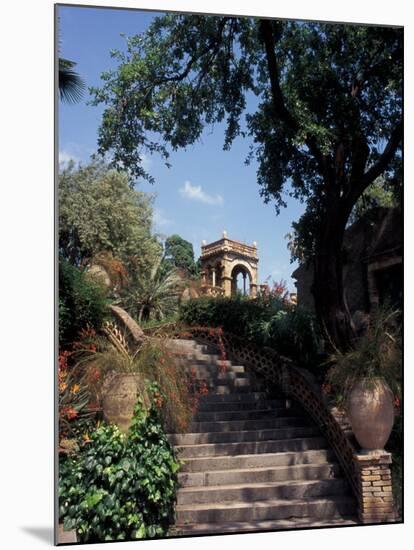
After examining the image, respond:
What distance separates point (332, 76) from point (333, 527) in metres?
4.25

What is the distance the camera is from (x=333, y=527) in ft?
21.3

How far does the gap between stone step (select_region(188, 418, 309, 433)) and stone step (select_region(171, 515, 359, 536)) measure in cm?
101

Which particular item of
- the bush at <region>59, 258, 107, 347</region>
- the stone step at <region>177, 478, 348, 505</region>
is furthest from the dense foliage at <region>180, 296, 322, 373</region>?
the stone step at <region>177, 478, 348, 505</region>

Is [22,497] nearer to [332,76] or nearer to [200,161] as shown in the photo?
[200,161]

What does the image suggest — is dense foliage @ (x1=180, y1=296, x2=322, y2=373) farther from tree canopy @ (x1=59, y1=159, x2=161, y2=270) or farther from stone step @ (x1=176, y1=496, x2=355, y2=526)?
stone step @ (x1=176, y1=496, x2=355, y2=526)

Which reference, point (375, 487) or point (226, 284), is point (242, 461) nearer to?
point (375, 487)

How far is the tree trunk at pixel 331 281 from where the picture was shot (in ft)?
24.0

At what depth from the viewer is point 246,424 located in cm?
731

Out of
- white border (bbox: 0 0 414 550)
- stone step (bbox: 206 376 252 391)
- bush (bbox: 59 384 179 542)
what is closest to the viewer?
bush (bbox: 59 384 179 542)

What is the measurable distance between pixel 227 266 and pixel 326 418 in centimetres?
189

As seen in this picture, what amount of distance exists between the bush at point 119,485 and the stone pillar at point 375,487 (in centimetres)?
173

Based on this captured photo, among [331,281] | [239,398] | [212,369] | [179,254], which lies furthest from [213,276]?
[239,398]

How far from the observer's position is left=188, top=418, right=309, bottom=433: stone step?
7.10m

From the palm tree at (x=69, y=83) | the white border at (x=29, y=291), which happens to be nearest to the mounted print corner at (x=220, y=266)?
the palm tree at (x=69, y=83)
